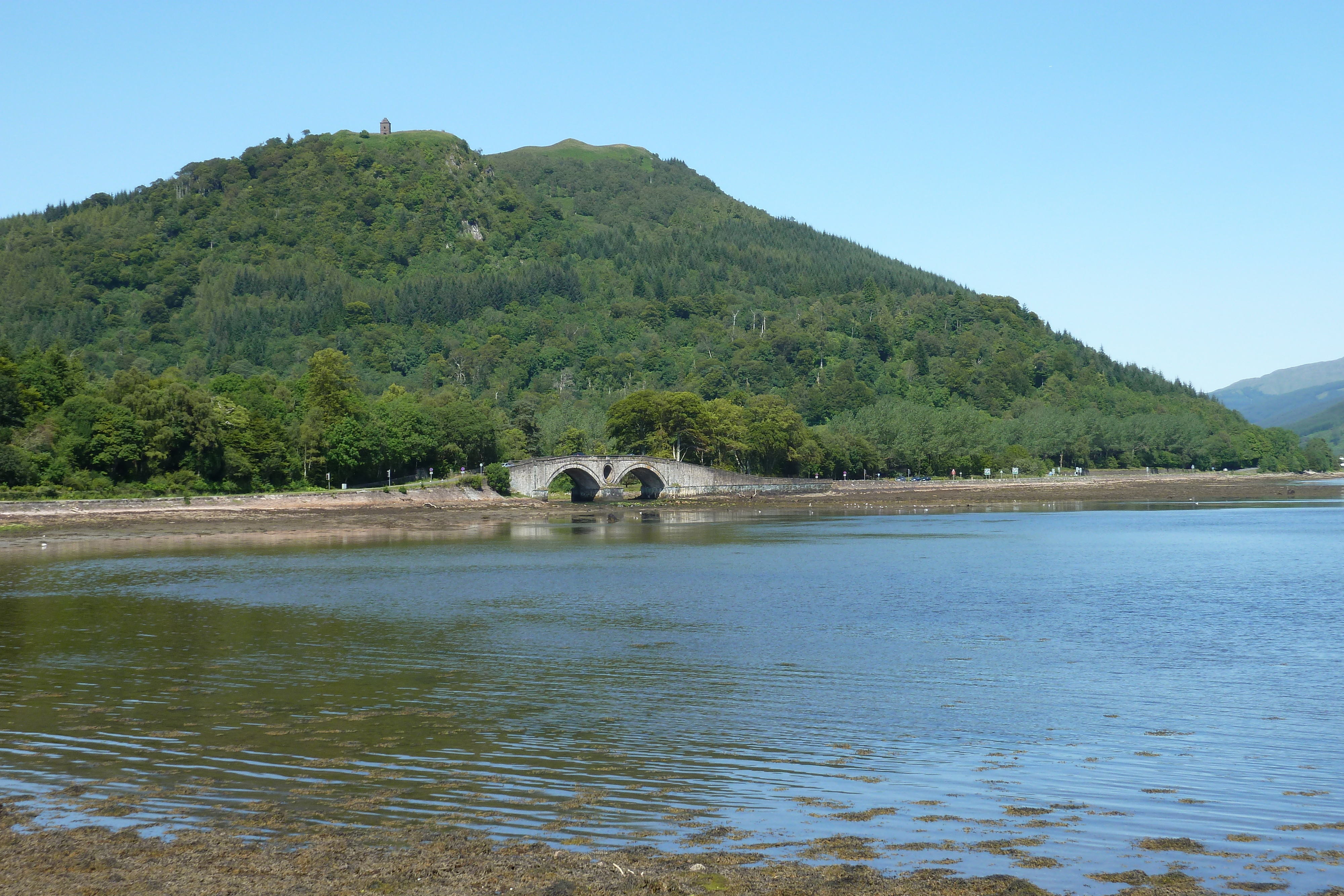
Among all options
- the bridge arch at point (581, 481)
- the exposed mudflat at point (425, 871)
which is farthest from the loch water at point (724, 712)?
the bridge arch at point (581, 481)

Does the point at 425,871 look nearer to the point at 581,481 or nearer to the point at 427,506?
the point at 427,506

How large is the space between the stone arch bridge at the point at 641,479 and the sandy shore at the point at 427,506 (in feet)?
10.8

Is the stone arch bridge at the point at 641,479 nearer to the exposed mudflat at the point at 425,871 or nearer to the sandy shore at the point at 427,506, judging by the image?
the sandy shore at the point at 427,506

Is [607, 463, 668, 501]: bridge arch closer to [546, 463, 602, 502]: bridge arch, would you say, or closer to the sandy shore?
[546, 463, 602, 502]: bridge arch

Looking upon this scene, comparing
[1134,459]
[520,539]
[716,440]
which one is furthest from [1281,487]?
[520,539]

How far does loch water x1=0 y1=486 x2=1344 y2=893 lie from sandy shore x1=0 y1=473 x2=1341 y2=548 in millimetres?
21656

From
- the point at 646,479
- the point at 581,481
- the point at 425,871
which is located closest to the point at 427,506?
the point at 581,481

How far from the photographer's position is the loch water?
12344 mm

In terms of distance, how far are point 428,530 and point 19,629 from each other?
4673 cm

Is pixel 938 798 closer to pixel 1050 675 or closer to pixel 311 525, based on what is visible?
pixel 1050 675

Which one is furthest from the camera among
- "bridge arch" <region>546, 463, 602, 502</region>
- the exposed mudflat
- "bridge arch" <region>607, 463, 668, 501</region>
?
"bridge arch" <region>607, 463, 668, 501</region>

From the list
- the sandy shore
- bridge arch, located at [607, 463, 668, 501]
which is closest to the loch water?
the sandy shore

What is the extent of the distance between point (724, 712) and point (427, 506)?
72939 mm

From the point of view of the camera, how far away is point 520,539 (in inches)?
2657
